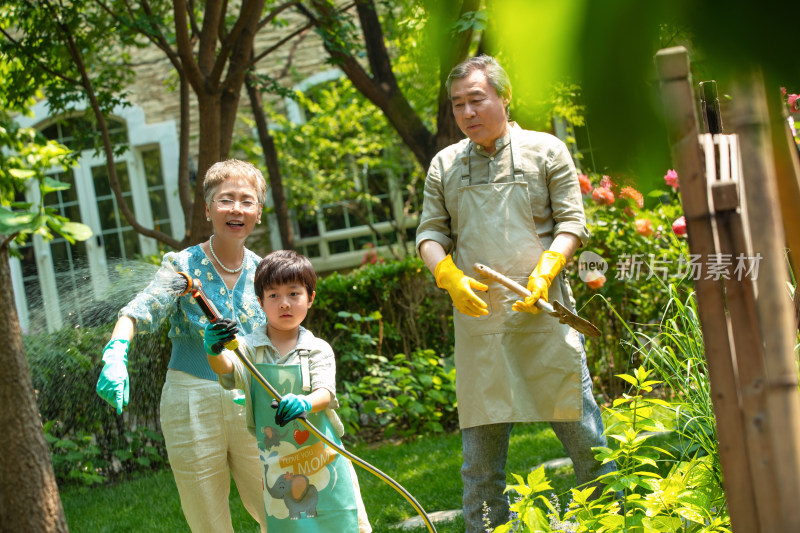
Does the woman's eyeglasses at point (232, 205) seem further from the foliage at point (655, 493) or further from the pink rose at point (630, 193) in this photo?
the pink rose at point (630, 193)

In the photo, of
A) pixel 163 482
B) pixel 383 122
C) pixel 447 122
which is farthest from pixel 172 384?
pixel 383 122

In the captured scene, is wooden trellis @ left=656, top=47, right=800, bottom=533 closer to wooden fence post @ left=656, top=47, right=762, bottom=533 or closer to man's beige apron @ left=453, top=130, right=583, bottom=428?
wooden fence post @ left=656, top=47, right=762, bottom=533

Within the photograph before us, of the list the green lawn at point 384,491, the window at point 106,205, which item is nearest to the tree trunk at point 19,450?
the green lawn at point 384,491

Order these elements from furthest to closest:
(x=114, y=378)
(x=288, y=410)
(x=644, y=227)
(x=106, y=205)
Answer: (x=106, y=205) → (x=644, y=227) → (x=114, y=378) → (x=288, y=410)

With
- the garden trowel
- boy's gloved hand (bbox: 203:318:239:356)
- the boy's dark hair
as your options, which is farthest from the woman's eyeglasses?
the garden trowel

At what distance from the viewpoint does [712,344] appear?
1.19m

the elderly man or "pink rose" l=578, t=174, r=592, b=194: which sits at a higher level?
"pink rose" l=578, t=174, r=592, b=194

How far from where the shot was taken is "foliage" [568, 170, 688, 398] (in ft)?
15.9

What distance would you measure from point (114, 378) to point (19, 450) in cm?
154

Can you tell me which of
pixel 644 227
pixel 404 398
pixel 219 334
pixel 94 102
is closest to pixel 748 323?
pixel 219 334

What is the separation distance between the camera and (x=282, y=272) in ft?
7.86

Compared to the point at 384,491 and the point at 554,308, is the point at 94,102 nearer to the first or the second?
the point at 384,491

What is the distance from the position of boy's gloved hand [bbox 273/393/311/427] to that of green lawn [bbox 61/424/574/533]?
1.38 meters

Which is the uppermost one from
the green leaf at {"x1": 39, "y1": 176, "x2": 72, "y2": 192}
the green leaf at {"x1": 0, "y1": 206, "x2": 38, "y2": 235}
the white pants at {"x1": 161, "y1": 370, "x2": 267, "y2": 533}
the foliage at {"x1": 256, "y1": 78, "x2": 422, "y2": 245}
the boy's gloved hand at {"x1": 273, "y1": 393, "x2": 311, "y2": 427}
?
the foliage at {"x1": 256, "y1": 78, "x2": 422, "y2": 245}
